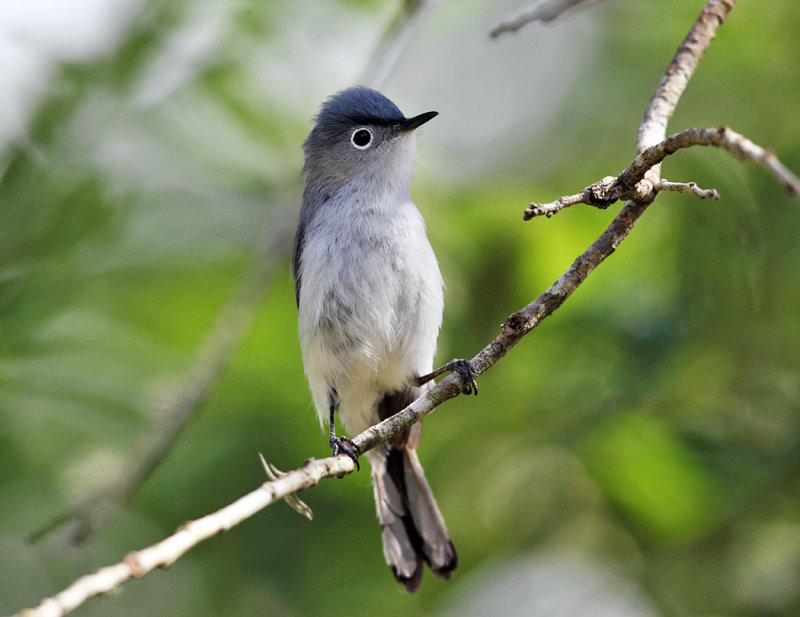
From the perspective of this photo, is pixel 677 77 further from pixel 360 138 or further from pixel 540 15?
pixel 360 138

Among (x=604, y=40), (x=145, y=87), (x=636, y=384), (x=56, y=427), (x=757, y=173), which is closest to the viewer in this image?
(x=636, y=384)

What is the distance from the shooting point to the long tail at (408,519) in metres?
3.23

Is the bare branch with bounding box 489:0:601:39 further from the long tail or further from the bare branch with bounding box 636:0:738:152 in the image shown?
the long tail

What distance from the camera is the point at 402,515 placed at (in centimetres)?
338

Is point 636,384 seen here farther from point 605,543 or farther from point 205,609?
point 205,609

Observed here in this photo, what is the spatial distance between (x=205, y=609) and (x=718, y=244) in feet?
8.58

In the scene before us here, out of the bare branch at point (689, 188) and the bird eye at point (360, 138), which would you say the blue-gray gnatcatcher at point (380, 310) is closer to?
the bird eye at point (360, 138)

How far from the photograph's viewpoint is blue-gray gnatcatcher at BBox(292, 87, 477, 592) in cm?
324

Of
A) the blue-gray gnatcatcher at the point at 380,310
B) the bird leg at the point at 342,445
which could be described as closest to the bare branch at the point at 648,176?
the bird leg at the point at 342,445

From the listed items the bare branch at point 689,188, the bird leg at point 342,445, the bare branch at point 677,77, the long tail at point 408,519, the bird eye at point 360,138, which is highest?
the bare branch at point 677,77

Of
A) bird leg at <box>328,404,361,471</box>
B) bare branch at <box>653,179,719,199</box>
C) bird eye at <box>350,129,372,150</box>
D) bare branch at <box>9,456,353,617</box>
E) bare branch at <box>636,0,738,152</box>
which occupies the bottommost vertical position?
bird leg at <box>328,404,361,471</box>

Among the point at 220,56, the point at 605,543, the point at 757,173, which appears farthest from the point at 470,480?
the point at 220,56

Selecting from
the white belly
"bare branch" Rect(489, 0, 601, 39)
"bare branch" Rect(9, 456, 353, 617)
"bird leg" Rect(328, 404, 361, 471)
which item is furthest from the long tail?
"bare branch" Rect(9, 456, 353, 617)

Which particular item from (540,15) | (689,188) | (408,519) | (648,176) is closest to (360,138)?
(540,15)
